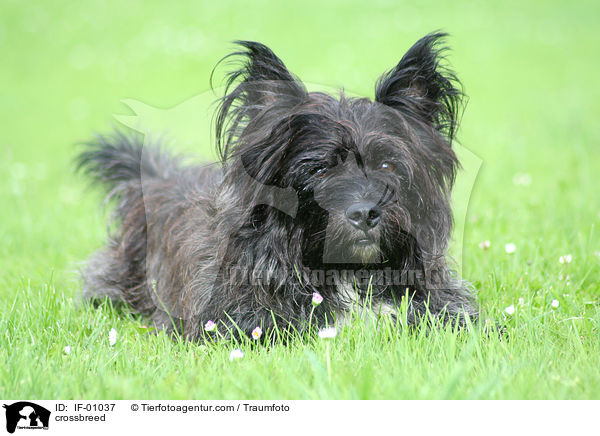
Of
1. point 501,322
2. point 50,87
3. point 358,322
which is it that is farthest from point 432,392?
point 50,87

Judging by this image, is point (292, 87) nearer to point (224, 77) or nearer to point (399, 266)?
point (224, 77)

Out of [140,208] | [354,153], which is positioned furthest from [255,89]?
[140,208]

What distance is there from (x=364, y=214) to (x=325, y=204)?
23 cm

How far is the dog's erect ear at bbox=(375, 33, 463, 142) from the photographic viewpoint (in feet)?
12.2

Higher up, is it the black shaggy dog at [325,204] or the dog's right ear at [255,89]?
the dog's right ear at [255,89]

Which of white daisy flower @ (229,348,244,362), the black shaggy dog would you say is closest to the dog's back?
the black shaggy dog

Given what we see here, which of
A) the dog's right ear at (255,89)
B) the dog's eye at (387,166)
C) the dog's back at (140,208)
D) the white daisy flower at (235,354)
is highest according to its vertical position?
the dog's right ear at (255,89)

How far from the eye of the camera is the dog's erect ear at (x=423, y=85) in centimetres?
371

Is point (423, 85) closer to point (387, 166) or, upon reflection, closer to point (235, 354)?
point (387, 166)

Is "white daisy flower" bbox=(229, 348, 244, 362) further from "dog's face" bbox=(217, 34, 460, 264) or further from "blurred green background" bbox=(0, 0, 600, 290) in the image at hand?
"blurred green background" bbox=(0, 0, 600, 290)

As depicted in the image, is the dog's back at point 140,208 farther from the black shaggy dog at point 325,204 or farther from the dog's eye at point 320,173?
the dog's eye at point 320,173

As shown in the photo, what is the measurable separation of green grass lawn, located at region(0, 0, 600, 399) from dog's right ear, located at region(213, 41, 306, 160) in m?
0.43

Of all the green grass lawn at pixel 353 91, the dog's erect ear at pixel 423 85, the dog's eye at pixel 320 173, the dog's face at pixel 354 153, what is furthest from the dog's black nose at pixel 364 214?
the dog's erect ear at pixel 423 85

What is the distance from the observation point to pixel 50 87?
1653 cm
